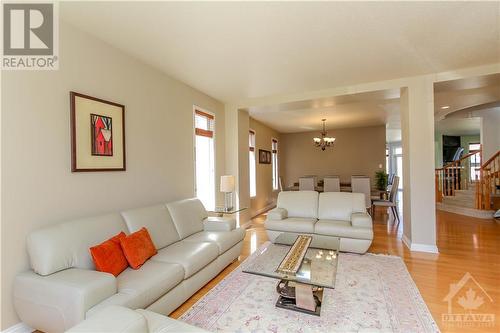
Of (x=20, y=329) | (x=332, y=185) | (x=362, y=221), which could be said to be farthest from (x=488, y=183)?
(x=20, y=329)

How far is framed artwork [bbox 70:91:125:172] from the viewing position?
2342mm

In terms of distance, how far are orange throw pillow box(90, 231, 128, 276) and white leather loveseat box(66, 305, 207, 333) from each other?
777 mm

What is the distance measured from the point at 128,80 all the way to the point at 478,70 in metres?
4.71

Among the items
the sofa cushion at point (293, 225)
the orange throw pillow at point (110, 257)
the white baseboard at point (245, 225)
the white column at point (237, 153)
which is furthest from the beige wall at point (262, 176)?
the orange throw pillow at point (110, 257)

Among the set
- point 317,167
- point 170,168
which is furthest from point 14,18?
point 317,167

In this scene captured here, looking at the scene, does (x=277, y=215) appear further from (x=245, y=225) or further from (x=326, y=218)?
(x=245, y=225)

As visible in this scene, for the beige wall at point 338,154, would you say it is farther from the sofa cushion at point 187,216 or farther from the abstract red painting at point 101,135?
the abstract red painting at point 101,135

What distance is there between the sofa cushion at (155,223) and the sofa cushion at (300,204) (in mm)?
2071

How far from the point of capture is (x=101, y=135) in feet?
8.44

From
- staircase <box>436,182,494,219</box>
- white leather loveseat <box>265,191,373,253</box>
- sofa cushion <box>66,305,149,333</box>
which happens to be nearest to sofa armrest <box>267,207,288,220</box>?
white leather loveseat <box>265,191,373,253</box>

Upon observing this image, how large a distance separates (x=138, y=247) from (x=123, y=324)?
1.17m

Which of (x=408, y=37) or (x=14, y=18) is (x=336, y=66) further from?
(x=14, y=18)

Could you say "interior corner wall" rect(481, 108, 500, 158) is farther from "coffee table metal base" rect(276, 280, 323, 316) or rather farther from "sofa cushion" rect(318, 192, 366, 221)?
"coffee table metal base" rect(276, 280, 323, 316)

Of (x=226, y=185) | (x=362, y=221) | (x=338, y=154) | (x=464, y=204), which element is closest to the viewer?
(x=362, y=221)
